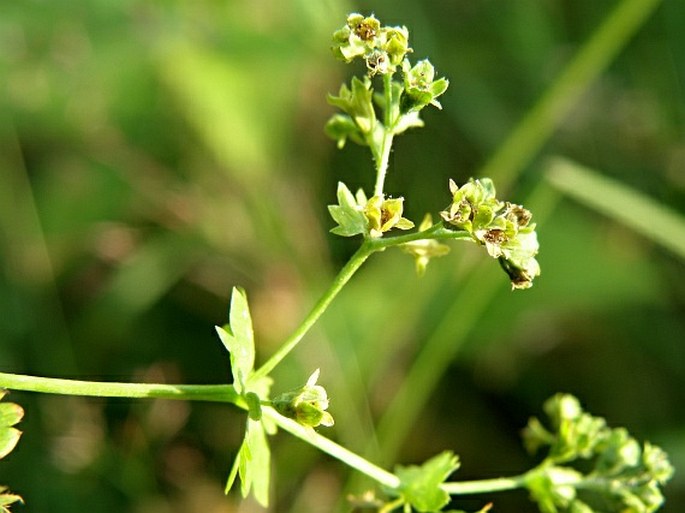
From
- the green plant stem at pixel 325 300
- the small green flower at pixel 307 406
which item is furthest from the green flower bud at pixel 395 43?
the small green flower at pixel 307 406

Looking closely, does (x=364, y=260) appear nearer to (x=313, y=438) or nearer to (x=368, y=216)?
(x=368, y=216)

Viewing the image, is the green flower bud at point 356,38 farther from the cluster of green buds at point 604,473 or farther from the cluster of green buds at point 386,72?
the cluster of green buds at point 604,473

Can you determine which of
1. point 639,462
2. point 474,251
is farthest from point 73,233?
point 639,462

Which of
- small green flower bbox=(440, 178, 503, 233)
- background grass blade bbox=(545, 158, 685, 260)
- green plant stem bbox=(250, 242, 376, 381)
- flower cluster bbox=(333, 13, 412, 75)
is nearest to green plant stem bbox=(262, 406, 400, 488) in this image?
green plant stem bbox=(250, 242, 376, 381)

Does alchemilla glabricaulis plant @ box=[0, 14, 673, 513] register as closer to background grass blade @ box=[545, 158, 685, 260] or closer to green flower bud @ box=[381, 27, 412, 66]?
green flower bud @ box=[381, 27, 412, 66]

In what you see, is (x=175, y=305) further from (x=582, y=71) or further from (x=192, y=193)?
(x=582, y=71)

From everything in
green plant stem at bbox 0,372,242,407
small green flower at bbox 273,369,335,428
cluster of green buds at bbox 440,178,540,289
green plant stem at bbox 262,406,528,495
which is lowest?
green plant stem at bbox 0,372,242,407
